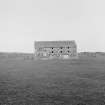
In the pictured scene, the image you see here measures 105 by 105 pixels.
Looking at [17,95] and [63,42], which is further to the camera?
[63,42]

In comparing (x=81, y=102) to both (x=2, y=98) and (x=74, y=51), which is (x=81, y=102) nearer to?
(x=2, y=98)

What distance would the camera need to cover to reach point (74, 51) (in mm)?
60781

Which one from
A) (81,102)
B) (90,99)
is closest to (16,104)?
(81,102)

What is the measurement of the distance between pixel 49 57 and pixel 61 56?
14.5ft

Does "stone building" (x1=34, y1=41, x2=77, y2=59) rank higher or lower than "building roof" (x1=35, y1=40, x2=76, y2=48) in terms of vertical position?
lower

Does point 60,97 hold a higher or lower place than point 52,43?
lower

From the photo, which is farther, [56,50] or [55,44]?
[55,44]

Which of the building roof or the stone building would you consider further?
the building roof

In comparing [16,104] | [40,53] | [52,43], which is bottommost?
[16,104]

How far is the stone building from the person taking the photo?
197 feet

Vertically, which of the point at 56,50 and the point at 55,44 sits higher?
the point at 55,44

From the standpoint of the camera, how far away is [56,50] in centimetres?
6050

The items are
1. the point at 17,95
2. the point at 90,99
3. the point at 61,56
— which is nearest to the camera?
the point at 90,99

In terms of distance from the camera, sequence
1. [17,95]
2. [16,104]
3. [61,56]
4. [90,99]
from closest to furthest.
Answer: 1. [16,104]
2. [90,99]
3. [17,95]
4. [61,56]
